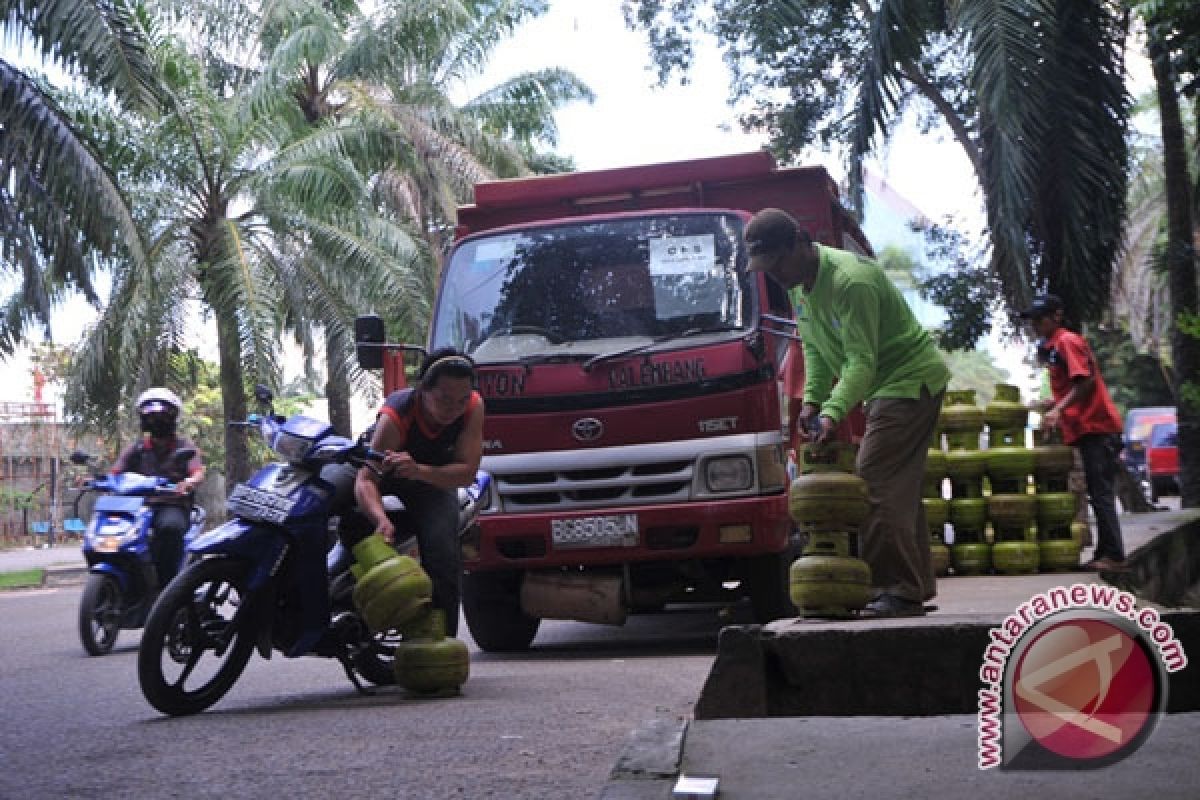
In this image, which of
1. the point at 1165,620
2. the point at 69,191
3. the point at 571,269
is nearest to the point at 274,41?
the point at 69,191

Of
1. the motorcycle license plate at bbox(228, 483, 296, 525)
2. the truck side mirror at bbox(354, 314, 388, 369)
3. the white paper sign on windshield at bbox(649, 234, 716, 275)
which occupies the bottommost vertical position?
the motorcycle license plate at bbox(228, 483, 296, 525)

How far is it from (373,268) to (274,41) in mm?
6245

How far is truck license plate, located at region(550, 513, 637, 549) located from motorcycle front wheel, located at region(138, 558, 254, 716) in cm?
231

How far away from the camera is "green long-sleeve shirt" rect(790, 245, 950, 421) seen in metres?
6.89

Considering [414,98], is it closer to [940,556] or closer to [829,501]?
[940,556]

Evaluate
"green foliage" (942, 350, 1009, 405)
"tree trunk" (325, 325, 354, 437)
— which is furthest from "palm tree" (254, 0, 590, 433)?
"green foliage" (942, 350, 1009, 405)

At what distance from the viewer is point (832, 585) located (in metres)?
6.39

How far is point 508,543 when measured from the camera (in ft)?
29.4

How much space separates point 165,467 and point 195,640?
4459 mm

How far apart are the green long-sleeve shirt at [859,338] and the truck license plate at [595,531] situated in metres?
1.79

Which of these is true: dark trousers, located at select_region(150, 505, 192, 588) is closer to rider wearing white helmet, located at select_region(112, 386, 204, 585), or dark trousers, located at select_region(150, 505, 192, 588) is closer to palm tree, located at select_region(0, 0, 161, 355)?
rider wearing white helmet, located at select_region(112, 386, 204, 585)

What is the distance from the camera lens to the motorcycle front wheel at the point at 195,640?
648 cm

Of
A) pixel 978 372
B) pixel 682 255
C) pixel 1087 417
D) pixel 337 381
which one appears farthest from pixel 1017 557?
pixel 978 372

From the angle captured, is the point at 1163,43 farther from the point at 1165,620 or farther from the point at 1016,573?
the point at 1165,620
